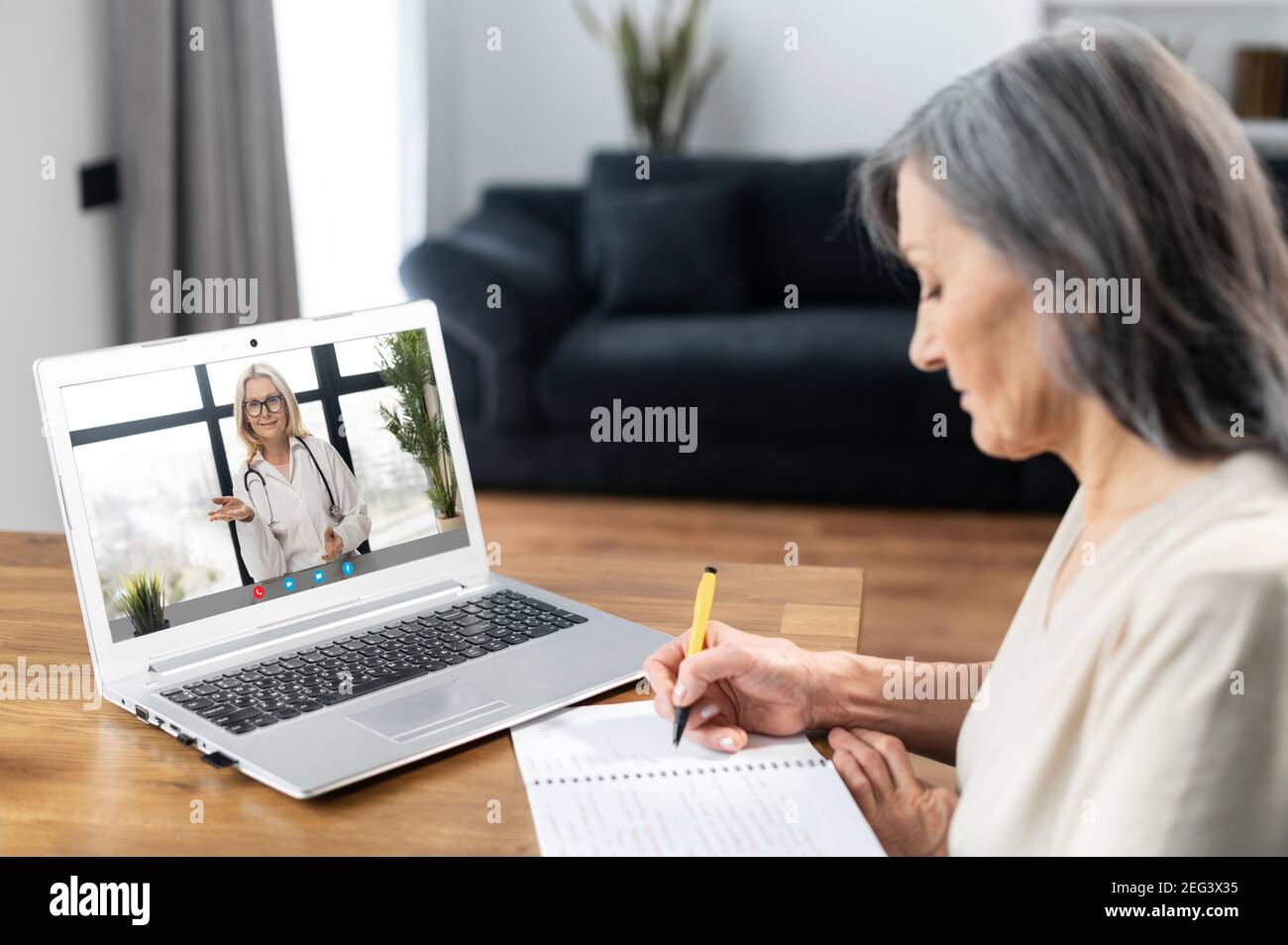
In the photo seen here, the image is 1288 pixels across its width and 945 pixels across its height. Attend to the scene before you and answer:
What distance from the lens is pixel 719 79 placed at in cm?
483

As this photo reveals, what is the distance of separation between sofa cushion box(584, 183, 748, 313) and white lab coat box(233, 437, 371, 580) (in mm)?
2764

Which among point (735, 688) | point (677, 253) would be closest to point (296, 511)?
point (735, 688)

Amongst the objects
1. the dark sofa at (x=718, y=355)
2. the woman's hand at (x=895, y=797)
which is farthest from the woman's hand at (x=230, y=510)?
the dark sofa at (x=718, y=355)

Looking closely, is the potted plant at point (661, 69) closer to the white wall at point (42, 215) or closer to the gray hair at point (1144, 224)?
the white wall at point (42, 215)

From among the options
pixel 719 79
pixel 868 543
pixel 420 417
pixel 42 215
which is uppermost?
pixel 719 79

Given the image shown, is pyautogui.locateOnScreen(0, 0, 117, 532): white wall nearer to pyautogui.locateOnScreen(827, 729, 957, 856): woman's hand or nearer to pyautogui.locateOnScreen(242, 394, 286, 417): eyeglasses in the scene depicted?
pyautogui.locateOnScreen(242, 394, 286, 417): eyeglasses

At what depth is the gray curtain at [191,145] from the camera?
2746 millimetres

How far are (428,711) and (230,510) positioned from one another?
10.3 inches

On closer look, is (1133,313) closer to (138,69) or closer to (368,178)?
(138,69)

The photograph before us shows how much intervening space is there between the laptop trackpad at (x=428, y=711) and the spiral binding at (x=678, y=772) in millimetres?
102

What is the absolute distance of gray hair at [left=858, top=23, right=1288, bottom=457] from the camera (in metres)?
0.77

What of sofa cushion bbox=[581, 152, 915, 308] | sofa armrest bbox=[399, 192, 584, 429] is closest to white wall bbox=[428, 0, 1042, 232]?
sofa cushion bbox=[581, 152, 915, 308]

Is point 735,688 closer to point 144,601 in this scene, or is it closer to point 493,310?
point 144,601

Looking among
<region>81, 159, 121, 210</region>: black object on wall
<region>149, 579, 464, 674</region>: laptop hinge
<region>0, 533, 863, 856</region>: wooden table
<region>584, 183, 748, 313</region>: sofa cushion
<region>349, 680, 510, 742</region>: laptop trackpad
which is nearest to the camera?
<region>0, 533, 863, 856</region>: wooden table
